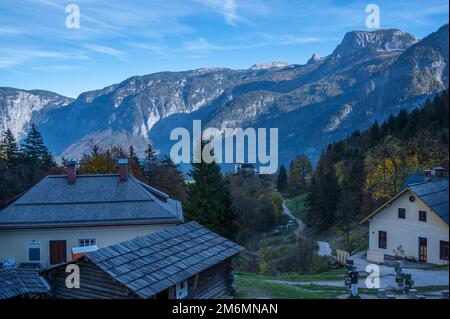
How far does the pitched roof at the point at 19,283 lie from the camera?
11.4 m

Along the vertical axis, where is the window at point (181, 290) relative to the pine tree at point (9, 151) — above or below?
Result: below

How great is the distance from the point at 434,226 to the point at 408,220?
6.49 feet

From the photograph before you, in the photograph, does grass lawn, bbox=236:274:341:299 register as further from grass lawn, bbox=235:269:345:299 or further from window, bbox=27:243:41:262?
window, bbox=27:243:41:262

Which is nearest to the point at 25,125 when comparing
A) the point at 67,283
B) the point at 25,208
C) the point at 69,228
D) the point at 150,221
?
the point at 25,208

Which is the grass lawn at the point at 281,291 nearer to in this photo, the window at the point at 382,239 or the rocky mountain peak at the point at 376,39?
the window at the point at 382,239

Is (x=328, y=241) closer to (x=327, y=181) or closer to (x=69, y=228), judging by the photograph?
(x=327, y=181)

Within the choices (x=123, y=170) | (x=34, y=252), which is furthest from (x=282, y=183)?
(x=34, y=252)

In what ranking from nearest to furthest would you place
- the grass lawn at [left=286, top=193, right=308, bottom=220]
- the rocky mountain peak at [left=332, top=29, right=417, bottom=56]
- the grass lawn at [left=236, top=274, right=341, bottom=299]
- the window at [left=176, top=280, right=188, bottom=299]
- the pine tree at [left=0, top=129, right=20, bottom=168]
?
1. the window at [left=176, top=280, right=188, bottom=299]
2. the grass lawn at [left=236, top=274, right=341, bottom=299]
3. the rocky mountain peak at [left=332, top=29, right=417, bottom=56]
4. the pine tree at [left=0, top=129, right=20, bottom=168]
5. the grass lawn at [left=286, top=193, right=308, bottom=220]

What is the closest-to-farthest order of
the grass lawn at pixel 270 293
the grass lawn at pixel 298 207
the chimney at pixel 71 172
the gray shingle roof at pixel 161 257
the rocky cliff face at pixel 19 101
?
the gray shingle roof at pixel 161 257
the grass lawn at pixel 270 293
the rocky cliff face at pixel 19 101
the chimney at pixel 71 172
the grass lawn at pixel 298 207

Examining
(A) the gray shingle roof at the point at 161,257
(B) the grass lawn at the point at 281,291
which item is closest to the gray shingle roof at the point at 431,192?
(B) the grass lawn at the point at 281,291

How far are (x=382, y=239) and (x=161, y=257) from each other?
46.5ft

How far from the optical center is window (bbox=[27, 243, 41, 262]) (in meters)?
20.2

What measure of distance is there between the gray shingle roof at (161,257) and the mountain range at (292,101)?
24.6 metres

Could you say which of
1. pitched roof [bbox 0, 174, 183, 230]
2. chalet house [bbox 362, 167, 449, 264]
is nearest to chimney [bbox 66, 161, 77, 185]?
pitched roof [bbox 0, 174, 183, 230]
